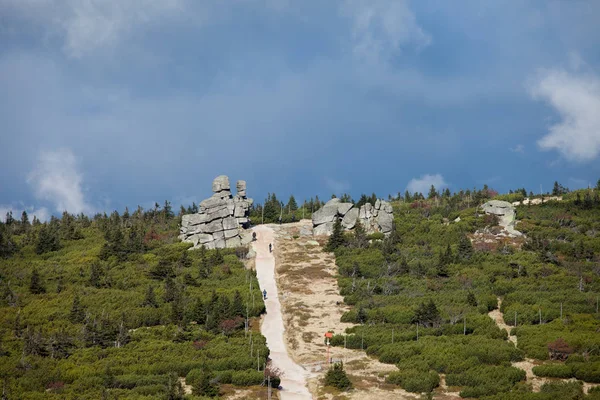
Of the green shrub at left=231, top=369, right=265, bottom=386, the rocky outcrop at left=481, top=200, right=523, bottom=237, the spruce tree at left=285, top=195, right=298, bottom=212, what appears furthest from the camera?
the spruce tree at left=285, top=195, right=298, bottom=212

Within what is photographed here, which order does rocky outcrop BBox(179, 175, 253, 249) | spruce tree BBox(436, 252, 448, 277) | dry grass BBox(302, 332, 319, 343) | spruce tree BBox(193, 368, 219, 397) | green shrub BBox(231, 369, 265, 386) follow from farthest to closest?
rocky outcrop BBox(179, 175, 253, 249) → spruce tree BBox(436, 252, 448, 277) → dry grass BBox(302, 332, 319, 343) → green shrub BBox(231, 369, 265, 386) → spruce tree BBox(193, 368, 219, 397)

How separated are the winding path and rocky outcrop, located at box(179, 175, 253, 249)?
3.24m

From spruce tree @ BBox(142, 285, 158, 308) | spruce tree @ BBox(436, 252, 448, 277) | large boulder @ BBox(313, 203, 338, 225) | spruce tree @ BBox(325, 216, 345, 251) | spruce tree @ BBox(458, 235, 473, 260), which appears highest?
large boulder @ BBox(313, 203, 338, 225)

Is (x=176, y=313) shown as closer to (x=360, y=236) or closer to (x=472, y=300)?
(x=472, y=300)

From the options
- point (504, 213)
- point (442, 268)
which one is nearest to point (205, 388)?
point (442, 268)

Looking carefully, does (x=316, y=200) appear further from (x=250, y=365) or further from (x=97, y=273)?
(x=250, y=365)

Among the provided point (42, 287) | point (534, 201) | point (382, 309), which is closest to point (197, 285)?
point (42, 287)

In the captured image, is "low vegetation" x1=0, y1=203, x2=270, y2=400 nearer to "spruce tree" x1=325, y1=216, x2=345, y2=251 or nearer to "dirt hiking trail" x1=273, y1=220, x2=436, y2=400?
"dirt hiking trail" x1=273, y1=220, x2=436, y2=400

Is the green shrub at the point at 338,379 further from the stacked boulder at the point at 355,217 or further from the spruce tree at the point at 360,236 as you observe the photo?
the stacked boulder at the point at 355,217

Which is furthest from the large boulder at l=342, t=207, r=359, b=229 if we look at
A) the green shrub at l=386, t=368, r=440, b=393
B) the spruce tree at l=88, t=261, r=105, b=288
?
the green shrub at l=386, t=368, r=440, b=393

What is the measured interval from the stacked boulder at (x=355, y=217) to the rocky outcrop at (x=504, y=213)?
14667 mm

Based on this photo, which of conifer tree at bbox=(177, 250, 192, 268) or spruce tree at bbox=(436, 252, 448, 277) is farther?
conifer tree at bbox=(177, 250, 192, 268)

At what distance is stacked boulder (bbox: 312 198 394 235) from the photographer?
90.1 m

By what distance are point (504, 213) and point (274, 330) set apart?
46.2 meters
